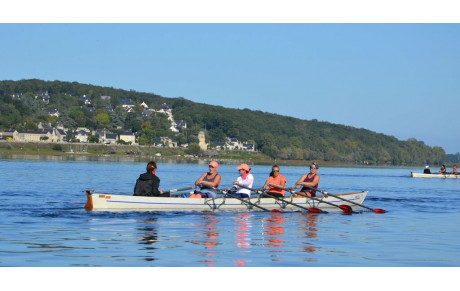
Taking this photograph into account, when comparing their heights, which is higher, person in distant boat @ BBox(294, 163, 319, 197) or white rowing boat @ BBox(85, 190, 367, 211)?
person in distant boat @ BBox(294, 163, 319, 197)


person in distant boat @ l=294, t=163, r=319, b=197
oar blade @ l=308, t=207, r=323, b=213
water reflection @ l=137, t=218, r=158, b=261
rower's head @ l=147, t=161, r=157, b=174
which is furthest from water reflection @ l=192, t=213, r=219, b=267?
person in distant boat @ l=294, t=163, r=319, b=197

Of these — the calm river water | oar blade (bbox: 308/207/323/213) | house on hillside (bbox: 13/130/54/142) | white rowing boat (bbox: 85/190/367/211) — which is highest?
house on hillside (bbox: 13/130/54/142)

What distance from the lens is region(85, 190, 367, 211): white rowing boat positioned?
25.2 meters

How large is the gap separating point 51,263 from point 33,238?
13.1ft

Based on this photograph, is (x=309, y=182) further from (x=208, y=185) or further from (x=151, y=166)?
(x=151, y=166)

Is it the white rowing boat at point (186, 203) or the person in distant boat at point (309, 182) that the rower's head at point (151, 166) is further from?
the person in distant boat at point (309, 182)

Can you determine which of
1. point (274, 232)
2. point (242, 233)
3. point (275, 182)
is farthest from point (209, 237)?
point (275, 182)

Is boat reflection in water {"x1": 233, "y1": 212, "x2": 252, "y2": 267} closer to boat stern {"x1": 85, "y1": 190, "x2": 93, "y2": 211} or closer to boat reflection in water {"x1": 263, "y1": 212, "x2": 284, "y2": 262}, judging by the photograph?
boat reflection in water {"x1": 263, "y1": 212, "x2": 284, "y2": 262}

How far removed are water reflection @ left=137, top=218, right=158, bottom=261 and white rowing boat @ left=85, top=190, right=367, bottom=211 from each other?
1738 mm

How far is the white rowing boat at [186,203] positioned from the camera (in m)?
25.2

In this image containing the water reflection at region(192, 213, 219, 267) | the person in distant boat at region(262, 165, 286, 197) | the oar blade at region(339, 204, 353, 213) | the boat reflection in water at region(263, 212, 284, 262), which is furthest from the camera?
the oar blade at region(339, 204, 353, 213)

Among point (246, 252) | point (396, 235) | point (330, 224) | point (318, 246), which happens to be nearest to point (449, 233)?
point (396, 235)

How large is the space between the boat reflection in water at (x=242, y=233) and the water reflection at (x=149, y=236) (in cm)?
206

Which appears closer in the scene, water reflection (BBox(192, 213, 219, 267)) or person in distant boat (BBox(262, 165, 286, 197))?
water reflection (BBox(192, 213, 219, 267))
